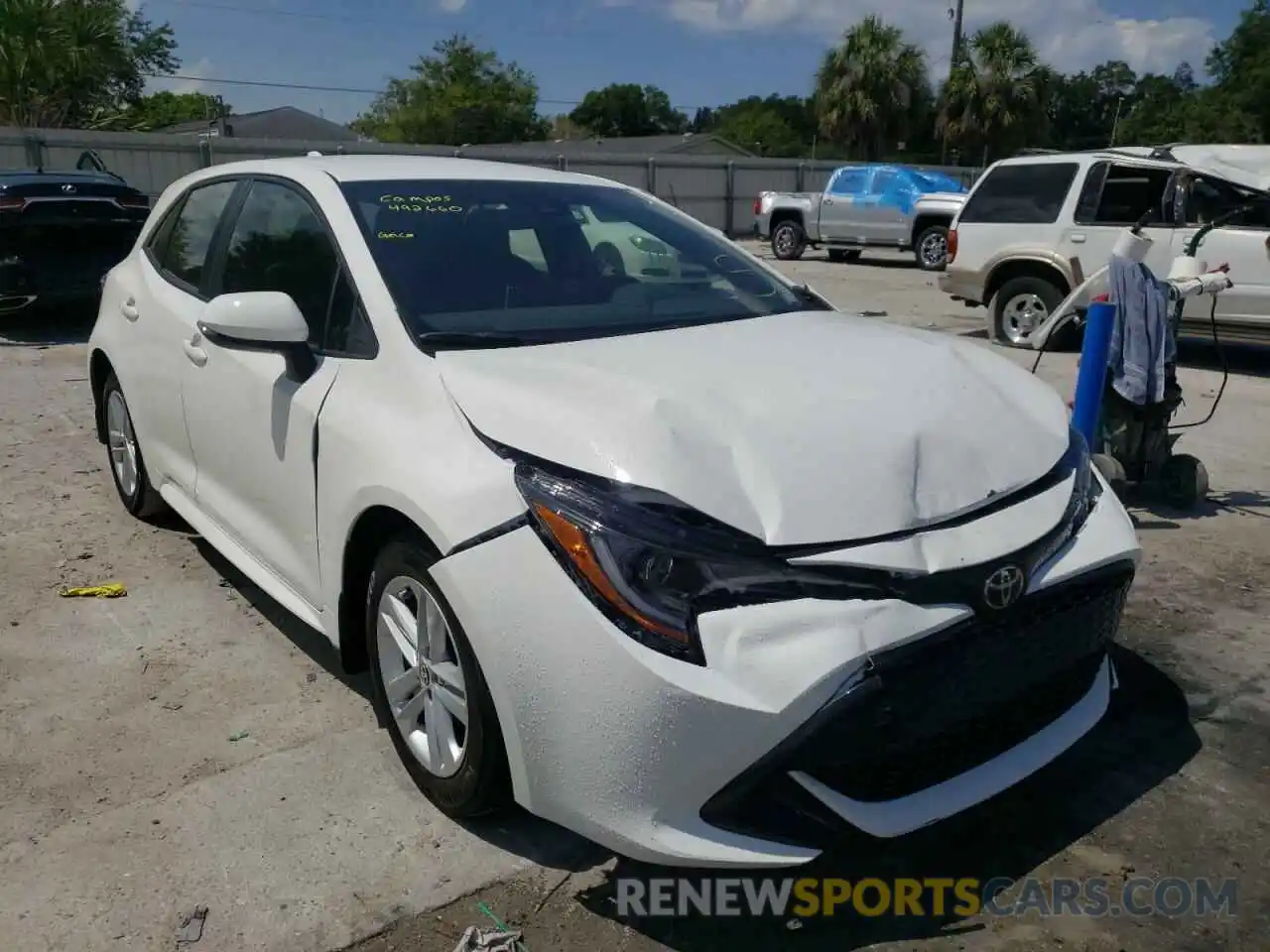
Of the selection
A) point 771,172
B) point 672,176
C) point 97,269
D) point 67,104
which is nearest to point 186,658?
point 97,269

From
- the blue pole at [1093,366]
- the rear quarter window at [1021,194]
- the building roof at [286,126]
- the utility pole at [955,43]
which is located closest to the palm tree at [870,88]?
the utility pole at [955,43]

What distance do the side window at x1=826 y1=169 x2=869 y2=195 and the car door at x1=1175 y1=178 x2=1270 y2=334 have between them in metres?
12.6

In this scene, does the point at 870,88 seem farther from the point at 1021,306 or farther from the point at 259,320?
the point at 259,320

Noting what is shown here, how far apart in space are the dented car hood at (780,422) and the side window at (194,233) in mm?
1829

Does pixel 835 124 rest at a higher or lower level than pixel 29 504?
higher

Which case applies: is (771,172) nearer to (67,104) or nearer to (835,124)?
(835,124)

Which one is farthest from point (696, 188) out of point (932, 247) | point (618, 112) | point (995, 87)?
point (618, 112)

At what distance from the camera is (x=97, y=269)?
9992mm

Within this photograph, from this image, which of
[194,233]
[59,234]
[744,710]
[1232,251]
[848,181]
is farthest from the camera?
[848,181]

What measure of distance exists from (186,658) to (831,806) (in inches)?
99.6

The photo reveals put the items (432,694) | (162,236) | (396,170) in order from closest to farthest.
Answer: (432,694) < (396,170) < (162,236)

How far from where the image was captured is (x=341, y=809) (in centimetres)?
291

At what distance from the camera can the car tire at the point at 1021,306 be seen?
402 inches

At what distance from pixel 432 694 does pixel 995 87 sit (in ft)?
152
